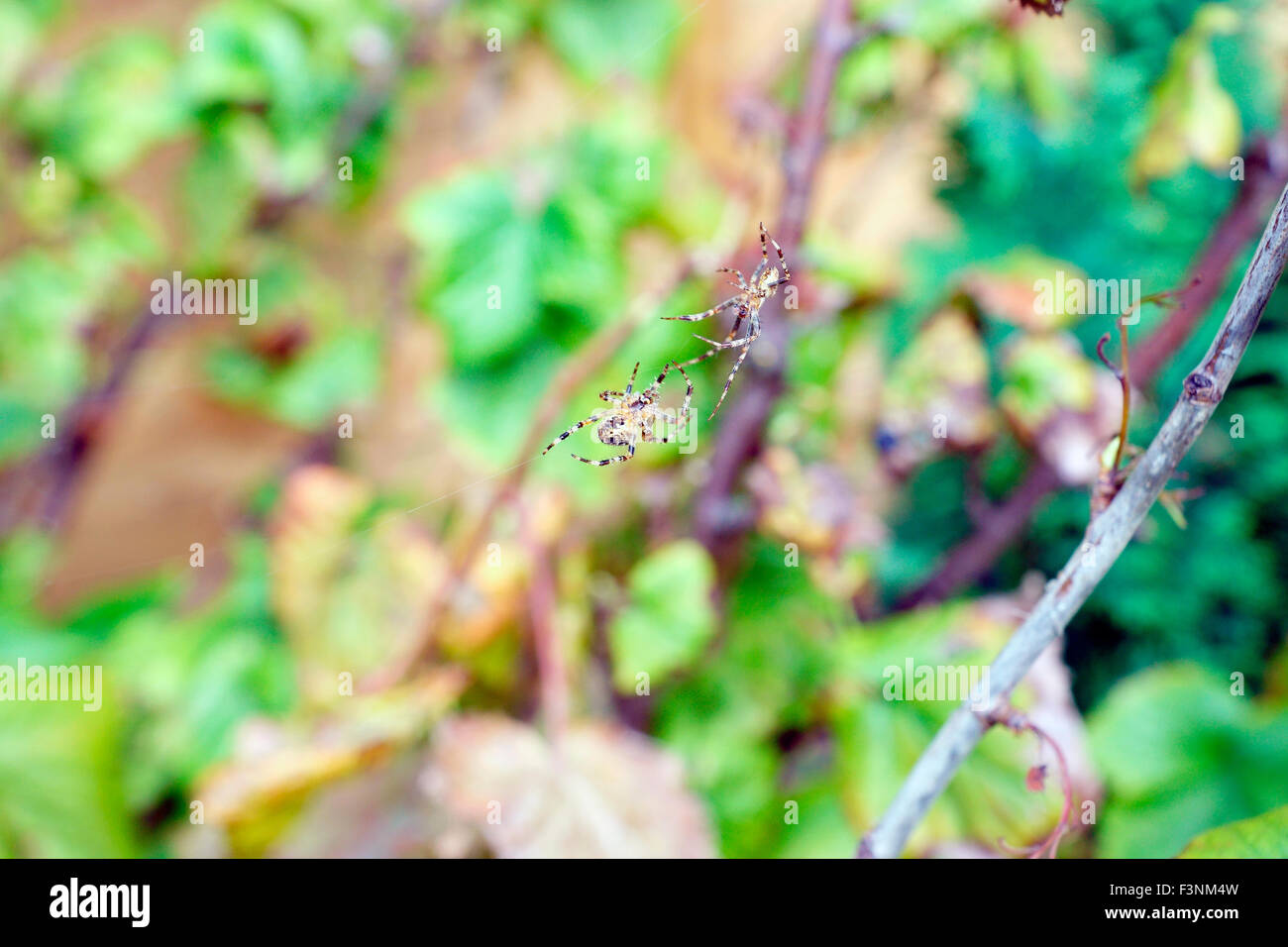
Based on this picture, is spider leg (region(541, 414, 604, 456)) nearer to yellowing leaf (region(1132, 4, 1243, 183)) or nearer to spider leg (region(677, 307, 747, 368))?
spider leg (region(677, 307, 747, 368))

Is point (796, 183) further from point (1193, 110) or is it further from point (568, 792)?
point (568, 792)

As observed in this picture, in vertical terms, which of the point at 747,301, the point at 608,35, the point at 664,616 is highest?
the point at 608,35

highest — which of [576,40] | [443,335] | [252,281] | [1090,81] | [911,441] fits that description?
[576,40]

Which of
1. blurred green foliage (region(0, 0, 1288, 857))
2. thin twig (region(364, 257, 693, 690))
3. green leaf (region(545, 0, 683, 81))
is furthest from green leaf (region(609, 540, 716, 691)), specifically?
green leaf (region(545, 0, 683, 81))

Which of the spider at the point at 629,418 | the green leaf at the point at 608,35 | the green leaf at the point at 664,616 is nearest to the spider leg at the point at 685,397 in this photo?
the spider at the point at 629,418

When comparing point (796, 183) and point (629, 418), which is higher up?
point (796, 183)

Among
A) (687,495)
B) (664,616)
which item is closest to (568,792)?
(664,616)

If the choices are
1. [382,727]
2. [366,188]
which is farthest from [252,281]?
[382,727]

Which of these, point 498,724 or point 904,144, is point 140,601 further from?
point 904,144
